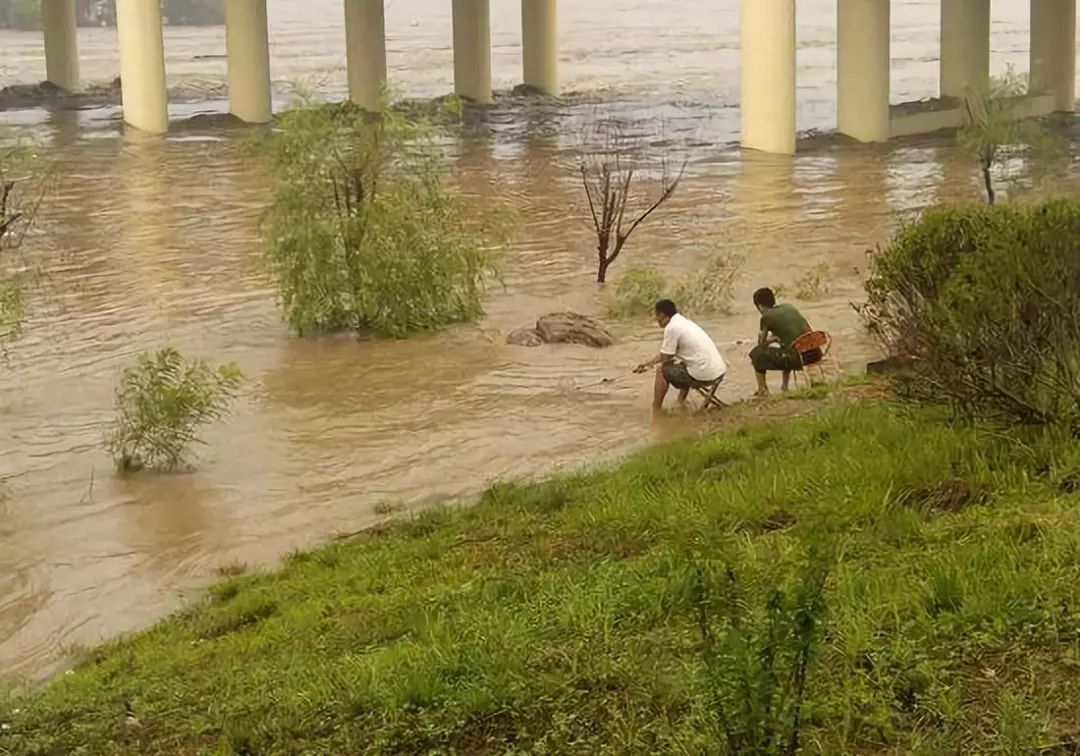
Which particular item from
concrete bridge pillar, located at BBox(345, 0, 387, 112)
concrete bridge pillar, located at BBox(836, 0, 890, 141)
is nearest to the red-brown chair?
concrete bridge pillar, located at BBox(836, 0, 890, 141)

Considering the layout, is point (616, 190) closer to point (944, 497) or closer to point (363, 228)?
point (363, 228)

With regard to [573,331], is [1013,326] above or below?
above

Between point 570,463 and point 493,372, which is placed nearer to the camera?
point 570,463

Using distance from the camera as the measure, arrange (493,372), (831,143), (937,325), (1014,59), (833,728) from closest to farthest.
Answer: (833,728) → (937,325) → (493,372) → (831,143) → (1014,59)

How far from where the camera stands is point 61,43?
5347 centimetres

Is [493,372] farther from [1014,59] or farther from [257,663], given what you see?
[1014,59]

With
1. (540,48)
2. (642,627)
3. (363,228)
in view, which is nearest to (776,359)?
(363,228)

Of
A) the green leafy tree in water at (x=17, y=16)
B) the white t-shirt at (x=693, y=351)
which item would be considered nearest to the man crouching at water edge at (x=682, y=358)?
the white t-shirt at (x=693, y=351)

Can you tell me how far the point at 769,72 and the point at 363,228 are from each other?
19.2 meters

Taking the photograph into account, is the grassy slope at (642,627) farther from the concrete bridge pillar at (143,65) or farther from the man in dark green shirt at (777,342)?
the concrete bridge pillar at (143,65)

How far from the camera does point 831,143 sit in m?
36.2

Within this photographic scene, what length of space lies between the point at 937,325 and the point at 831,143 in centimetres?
2928

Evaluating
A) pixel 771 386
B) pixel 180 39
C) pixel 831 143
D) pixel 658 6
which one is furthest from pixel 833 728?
pixel 658 6

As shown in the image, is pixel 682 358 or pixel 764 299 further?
pixel 764 299
